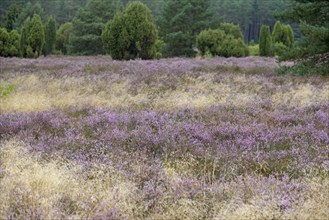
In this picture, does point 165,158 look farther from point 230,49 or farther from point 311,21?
point 230,49

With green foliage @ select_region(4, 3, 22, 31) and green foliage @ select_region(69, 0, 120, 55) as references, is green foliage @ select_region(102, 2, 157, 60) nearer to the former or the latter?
green foliage @ select_region(69, 0, 120, 55)

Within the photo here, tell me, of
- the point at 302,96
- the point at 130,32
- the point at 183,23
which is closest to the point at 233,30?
the point at 183,23

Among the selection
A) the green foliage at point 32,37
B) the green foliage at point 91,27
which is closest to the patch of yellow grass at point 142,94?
the green foliage at point 32,37

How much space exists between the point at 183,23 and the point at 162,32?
104 inches

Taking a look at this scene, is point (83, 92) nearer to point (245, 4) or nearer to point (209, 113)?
point (209, 113)

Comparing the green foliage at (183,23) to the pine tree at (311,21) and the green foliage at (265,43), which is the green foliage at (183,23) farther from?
the pine tree at (311,21)

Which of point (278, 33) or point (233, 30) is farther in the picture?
point (278, 33)

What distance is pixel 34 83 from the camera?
1218 cm

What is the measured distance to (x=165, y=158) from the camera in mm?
4996

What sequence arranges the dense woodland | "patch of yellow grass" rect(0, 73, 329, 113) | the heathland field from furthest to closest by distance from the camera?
the dense woodland < "patch of yellow grass" rect(0, 73, 329, 113) < the heathland field

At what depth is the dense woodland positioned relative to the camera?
16.0 m

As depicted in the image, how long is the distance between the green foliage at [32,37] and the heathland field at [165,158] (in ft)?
Result: 58.1

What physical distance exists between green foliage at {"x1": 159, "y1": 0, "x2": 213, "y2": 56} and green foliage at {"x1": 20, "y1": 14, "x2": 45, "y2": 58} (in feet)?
49.3

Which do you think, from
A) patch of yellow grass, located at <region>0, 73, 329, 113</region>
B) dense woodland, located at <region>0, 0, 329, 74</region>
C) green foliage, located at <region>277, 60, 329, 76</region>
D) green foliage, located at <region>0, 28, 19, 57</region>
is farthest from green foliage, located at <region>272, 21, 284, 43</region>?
patch of yellow grass, located at <region>0, 73, 329, 113</region>
